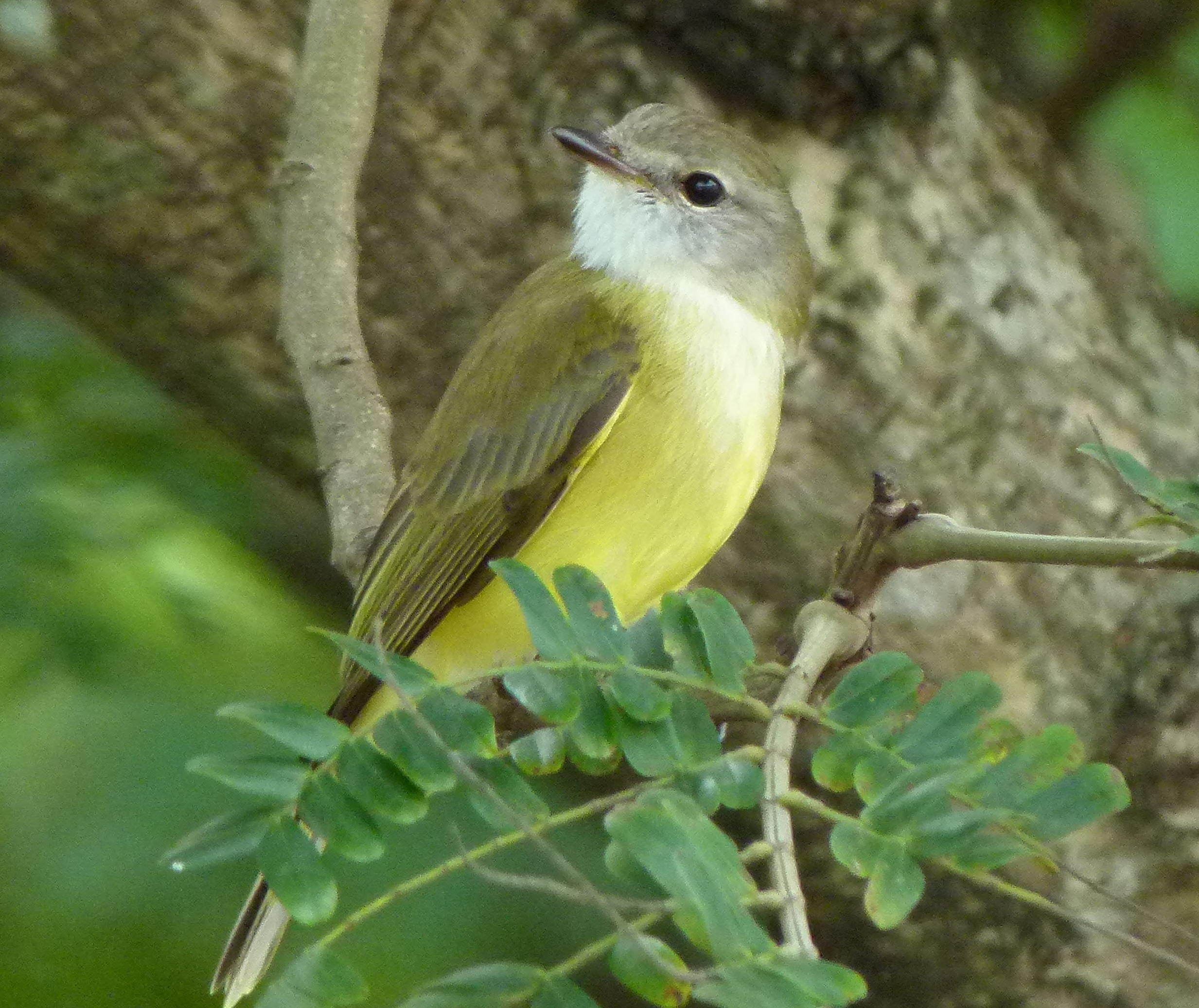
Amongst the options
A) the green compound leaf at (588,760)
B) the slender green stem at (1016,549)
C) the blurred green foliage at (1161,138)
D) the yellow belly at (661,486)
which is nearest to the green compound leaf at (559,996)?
the green compound leaf at (588,760)

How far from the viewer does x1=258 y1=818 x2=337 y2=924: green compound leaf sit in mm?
1473

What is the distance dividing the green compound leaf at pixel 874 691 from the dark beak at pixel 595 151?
4.93 feet

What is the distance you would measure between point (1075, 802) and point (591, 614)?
0.53 m

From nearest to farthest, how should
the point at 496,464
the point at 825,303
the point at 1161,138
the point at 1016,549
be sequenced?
the point at 1016,549 → the point at 496,464 → the point at 1161,138 → the point at 825,303

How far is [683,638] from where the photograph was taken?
172 centimetres

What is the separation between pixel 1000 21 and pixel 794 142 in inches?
25.4

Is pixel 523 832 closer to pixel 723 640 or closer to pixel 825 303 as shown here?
pixel 723 640

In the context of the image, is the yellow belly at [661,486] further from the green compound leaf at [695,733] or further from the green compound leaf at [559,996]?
the green compound leaf at [559,996]

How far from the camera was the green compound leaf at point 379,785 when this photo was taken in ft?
5.10

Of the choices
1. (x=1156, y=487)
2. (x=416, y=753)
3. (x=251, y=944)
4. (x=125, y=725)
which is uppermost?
(x=1156, y=487)

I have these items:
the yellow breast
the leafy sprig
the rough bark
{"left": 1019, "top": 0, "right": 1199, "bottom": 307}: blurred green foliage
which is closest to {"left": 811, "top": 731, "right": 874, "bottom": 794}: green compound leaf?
the leafy sprig

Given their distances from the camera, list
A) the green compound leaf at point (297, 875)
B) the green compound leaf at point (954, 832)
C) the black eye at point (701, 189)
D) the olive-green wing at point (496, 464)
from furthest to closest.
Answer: the black eye at point (701, 189) < the olive-green wing at point (496, 464) < the green compound leaf at point (297, 875) < the green compound leaf at point (954, 832)

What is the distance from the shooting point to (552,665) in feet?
5.29

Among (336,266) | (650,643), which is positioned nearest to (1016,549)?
(650,643)
